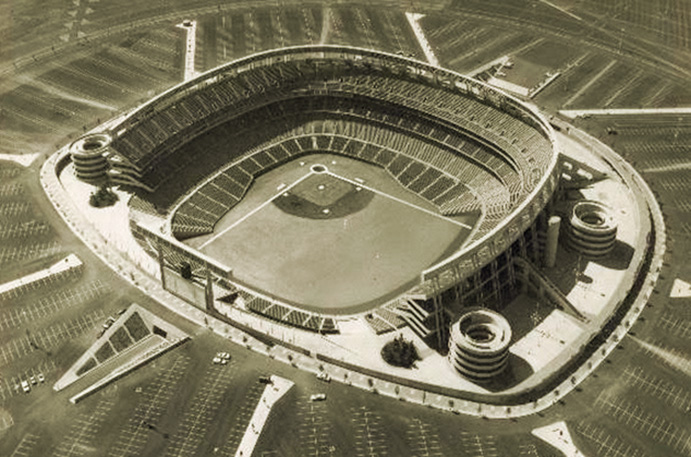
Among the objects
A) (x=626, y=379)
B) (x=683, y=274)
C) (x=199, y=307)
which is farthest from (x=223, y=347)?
(x=683, y=274)

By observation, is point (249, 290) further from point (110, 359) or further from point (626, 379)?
point (626, 379)

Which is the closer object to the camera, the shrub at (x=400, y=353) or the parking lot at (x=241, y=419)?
the parking lot at (x=241, y=419)

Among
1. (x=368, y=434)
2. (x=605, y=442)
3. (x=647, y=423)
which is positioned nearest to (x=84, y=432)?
(x=368, y=434)

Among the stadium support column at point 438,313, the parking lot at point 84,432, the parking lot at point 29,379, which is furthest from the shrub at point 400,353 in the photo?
the parking lot at point 29,379

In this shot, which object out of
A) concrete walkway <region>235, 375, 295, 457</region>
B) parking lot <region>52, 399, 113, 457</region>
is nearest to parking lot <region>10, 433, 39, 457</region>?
parking lot <region>52, 399, 113, 457</region>

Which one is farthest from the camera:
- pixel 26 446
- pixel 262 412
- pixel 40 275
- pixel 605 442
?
pixel 40 275

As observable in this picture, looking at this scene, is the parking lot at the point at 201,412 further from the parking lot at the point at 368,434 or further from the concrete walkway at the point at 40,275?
the concrete walkway at the point at 40,275

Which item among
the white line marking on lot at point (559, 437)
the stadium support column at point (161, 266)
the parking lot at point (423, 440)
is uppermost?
the stadium support column at point (161, 266)

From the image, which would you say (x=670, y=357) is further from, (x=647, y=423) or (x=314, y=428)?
(x=314, y=428)
